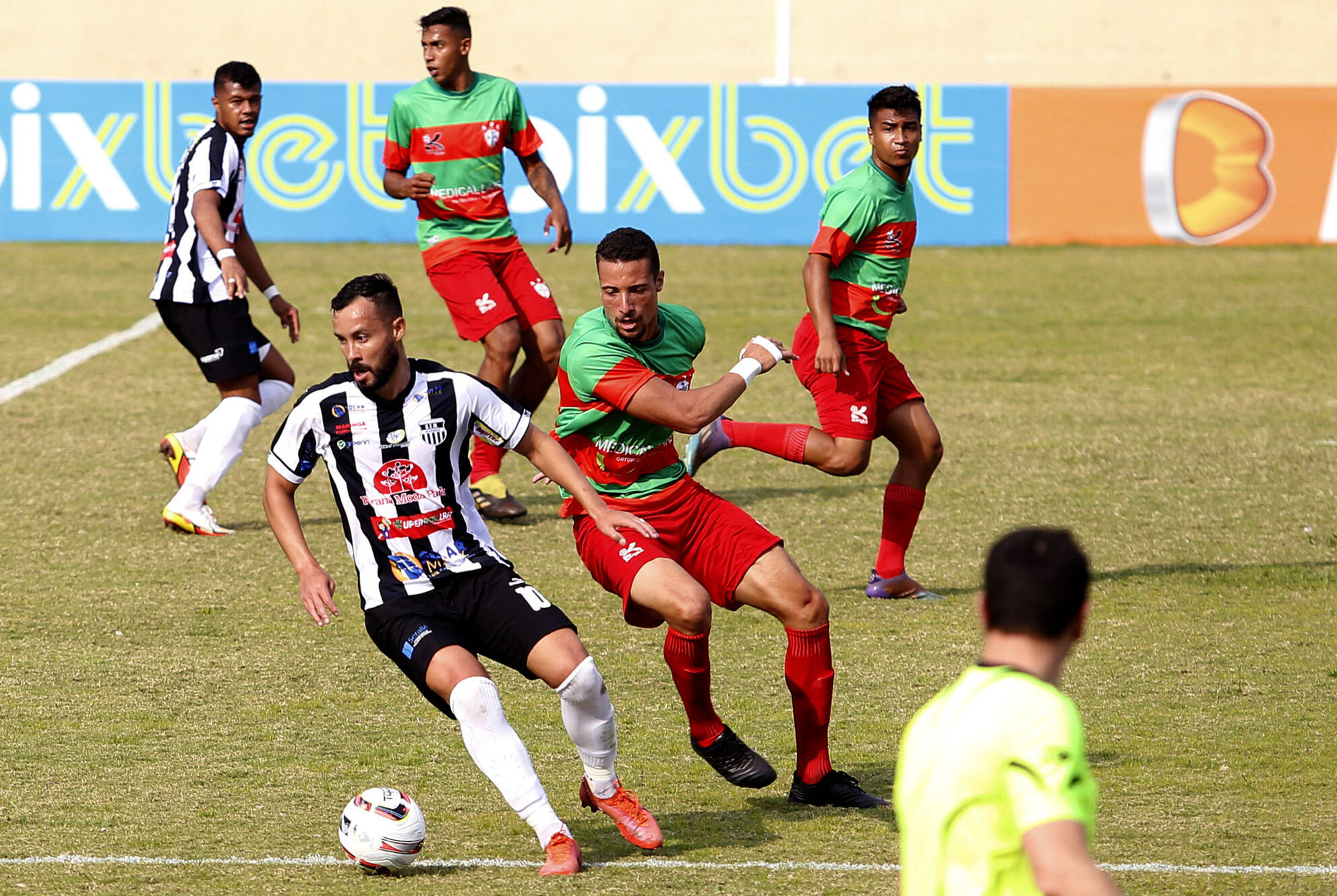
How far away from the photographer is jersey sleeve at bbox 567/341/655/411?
18.0 ft

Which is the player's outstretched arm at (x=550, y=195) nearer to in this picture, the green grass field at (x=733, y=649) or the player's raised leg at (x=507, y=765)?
the green grass field at (x=733, y=649)

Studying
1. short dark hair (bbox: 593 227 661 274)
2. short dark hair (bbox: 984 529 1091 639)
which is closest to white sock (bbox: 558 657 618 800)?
short dark hair (bbox: 593 227 661 274)

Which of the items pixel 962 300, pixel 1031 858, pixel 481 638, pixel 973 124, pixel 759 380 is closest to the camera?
pixel 1031 858

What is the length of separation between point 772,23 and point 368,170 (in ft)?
54.4

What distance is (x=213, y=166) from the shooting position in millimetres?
8969

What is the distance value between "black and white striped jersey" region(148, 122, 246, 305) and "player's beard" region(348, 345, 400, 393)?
428cm

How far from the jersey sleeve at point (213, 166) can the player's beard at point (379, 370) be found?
435cm

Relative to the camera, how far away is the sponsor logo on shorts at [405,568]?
497cm

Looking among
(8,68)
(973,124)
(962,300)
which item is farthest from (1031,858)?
(8,68)

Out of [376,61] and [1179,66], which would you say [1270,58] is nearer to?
[1179,66]

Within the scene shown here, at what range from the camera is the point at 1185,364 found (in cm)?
1421

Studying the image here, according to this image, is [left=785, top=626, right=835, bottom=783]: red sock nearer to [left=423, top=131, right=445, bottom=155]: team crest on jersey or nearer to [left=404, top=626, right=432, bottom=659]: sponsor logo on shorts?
[left=404, top=626, right=432, bottom=659]: sponsor logo on shorts

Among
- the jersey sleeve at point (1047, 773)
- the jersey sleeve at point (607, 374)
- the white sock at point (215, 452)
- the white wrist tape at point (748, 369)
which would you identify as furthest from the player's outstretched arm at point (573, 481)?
the white sock at point (215, 452)

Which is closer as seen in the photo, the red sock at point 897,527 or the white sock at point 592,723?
the white sock at point 592,723
